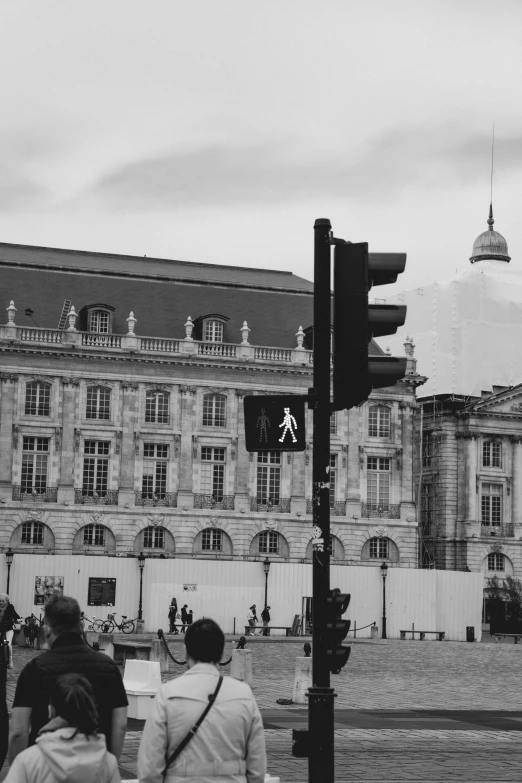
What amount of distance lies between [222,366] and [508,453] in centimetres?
2018

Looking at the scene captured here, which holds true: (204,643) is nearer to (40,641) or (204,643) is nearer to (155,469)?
(40,641)

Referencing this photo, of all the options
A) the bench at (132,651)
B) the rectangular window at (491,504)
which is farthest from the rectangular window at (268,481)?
the bench at (132,651)

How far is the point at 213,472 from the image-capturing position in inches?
3184

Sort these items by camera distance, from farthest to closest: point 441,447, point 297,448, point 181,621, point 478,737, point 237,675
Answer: point 441,447
point 181,621
point 237,675
point 478,737
point 297,448

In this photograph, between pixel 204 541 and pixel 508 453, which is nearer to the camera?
pixel 204 541

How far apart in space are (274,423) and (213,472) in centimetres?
6958

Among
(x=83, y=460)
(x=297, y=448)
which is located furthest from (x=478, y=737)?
(x=83, y=460)

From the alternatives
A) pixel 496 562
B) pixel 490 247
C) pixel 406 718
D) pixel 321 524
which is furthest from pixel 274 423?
pixel 490 247

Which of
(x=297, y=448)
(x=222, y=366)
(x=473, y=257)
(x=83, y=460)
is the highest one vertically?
(x=473, y=257)

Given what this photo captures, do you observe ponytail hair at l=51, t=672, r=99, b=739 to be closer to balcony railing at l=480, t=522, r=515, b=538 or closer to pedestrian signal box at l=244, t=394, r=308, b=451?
pedestrian signal box at l=244, t=394, r=308, b=451

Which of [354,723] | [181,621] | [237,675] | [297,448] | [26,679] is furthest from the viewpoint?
[181,621]

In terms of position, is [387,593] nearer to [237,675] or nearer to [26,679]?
[237,675]

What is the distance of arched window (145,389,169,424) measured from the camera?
80.1m

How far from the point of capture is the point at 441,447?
89.2 meters
